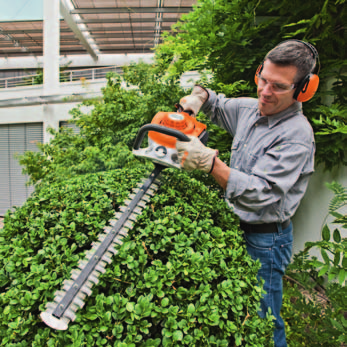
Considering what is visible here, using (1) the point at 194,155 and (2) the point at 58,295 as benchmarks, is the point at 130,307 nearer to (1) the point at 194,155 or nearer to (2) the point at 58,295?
(2) the point at 58,295

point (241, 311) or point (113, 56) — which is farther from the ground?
point (113, 56)

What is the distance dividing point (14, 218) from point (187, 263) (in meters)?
0.93

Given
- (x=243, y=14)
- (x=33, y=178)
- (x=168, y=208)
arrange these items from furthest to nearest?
(x=33, y=178)
(x=243, y=14)
(x=168, y=208)

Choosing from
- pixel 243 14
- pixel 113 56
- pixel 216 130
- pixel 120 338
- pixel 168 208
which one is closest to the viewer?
pixel 120 338

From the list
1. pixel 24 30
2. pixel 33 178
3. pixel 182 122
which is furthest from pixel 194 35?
pixel 24 30

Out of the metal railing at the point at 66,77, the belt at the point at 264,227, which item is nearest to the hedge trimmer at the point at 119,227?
the belt at the point at 264,227

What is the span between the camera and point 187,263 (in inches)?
44.4

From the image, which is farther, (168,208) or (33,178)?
(33,178)

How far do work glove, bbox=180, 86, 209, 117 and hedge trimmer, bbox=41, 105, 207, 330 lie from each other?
363 millimetres

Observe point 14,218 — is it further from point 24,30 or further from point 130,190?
point 24,30

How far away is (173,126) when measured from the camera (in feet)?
4.39

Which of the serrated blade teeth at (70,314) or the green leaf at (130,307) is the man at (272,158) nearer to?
the green leaf at (130,307)

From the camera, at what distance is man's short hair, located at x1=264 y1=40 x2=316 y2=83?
1.38 metres

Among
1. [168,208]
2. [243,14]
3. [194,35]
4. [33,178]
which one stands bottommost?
[33,178]
